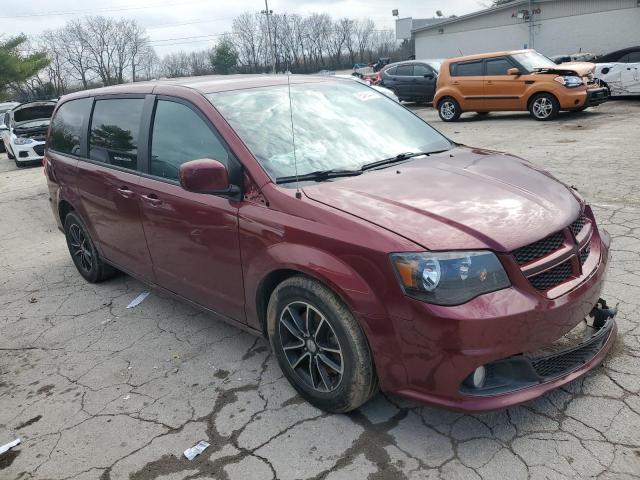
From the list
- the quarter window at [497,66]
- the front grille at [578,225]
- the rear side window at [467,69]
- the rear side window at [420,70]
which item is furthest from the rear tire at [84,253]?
the rear side window at [420,70]

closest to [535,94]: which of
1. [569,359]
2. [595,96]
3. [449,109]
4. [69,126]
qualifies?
[595,96]

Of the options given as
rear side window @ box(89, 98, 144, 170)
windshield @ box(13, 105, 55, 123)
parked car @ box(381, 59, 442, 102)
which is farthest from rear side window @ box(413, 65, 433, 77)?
rear side window @ box(89, 98, 144, 170)

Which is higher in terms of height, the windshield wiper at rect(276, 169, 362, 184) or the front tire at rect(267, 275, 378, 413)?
the windshield wiper at rect(276, 169, 362, 184)

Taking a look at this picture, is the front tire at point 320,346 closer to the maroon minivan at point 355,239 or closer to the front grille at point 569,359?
the maroon minivan at point 355,239

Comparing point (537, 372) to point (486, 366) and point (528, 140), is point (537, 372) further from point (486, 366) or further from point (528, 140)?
point (528, 140)

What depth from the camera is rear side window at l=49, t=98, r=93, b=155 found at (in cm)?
479

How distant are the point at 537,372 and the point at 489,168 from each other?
4.21 feet

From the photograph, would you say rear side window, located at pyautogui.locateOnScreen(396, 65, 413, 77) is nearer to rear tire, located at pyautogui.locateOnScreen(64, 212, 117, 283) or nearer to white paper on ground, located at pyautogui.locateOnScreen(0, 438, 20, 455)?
rear tire, located at pyautogui.locateOnScreen(64, 212, 117, 283)

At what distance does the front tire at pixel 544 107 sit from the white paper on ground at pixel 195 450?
40.1ft

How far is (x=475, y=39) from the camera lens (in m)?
31.2

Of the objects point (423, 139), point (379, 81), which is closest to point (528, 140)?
point (423, 139)

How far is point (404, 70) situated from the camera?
18844 millimetres

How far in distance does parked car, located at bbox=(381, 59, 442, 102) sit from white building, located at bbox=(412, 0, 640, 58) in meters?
12.3

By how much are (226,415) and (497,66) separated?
41.8 feet
